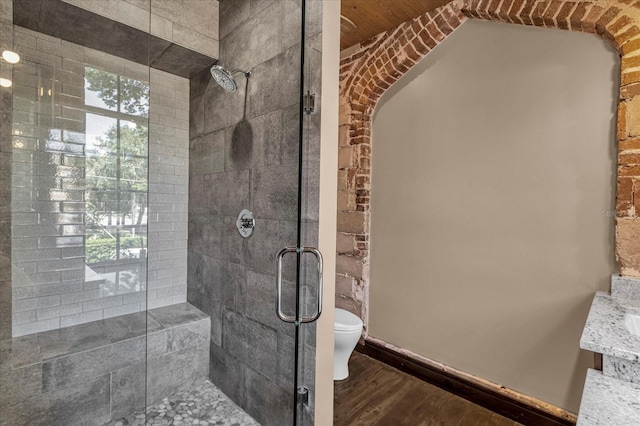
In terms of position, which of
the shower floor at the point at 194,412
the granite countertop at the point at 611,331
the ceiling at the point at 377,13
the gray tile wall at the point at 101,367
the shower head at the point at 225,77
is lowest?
the shower floor at the point at 194,412

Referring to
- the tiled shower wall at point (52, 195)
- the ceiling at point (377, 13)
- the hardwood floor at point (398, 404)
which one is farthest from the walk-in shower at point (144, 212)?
the ceiling at point (377, 13)

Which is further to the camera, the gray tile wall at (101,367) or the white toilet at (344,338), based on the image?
the white toilet at (344,338)

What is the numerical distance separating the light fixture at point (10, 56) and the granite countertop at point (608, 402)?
8.91 feet

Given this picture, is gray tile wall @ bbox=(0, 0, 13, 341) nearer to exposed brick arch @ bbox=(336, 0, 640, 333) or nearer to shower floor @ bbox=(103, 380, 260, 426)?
shower floor @ bbox=(103, 380, 260, 426)

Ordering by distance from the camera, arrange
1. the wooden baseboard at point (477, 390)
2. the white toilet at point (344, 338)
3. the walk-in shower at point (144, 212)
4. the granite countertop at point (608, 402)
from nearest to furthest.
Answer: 1. the granite countertop at point (608, 402)
2. the walk-in shower at point (144, 212)
3. the wooden baseboard at point (477, 390)
4. the white toilet at point (344, 338)

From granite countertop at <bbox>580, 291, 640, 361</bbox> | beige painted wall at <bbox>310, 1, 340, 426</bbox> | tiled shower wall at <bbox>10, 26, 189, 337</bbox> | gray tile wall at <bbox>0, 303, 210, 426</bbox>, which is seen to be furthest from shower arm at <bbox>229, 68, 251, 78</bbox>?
granite countertop at <bbox>580, 291, 640, 361</bbox>

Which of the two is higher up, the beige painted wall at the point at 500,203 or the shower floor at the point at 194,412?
the beige painted wall at the point at 500,203

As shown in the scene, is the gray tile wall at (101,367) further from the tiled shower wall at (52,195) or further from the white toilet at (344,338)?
the white toilet at (344,338)

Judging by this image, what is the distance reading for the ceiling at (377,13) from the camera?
86.1 inches

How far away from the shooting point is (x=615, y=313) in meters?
1.39

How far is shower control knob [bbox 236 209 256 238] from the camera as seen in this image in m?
1.87

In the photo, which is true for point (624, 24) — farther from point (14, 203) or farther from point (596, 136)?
point (14, 203)

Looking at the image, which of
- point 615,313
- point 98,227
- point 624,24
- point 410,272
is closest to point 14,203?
point 98,227

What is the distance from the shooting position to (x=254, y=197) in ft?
6.04
